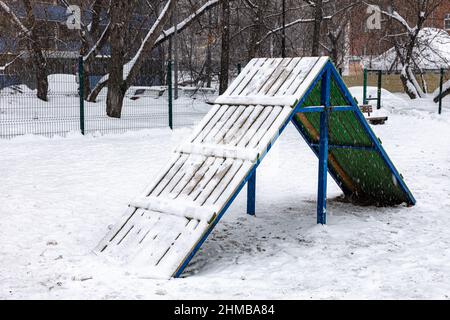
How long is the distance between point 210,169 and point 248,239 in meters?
0.87

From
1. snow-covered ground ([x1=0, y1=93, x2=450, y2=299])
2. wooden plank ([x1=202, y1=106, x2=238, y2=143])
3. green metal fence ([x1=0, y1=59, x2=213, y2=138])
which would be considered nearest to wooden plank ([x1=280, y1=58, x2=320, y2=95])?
wooden plank ([x1=202, y1=106, x2=238, y2=143])

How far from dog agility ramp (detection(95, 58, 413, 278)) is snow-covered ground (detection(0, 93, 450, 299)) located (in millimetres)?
261

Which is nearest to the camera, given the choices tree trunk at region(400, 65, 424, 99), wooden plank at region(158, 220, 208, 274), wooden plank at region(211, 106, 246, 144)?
A: wooden plank at region(158, 220, 208, 274)

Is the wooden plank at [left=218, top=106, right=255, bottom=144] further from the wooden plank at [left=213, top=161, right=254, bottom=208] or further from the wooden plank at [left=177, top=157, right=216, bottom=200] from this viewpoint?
the wooden plank at [left=213, top=161, right=254, bottom=208]

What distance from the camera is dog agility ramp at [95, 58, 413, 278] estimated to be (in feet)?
15.3

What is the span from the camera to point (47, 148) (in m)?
11.3

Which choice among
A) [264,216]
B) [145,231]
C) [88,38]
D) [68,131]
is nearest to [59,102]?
[68,131]

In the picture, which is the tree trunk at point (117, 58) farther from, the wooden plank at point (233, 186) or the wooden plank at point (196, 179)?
the wooden plank at point (233, 186)

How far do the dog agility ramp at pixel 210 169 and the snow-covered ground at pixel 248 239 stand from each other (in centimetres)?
26

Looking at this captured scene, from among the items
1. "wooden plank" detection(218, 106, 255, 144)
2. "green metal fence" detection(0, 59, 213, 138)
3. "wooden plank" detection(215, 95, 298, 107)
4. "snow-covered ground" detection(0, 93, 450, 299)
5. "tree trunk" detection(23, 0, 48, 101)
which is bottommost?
"snow-covered ground" detection(0, 93, 450, 299)

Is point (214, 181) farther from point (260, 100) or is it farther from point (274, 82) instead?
point (274, 82)
